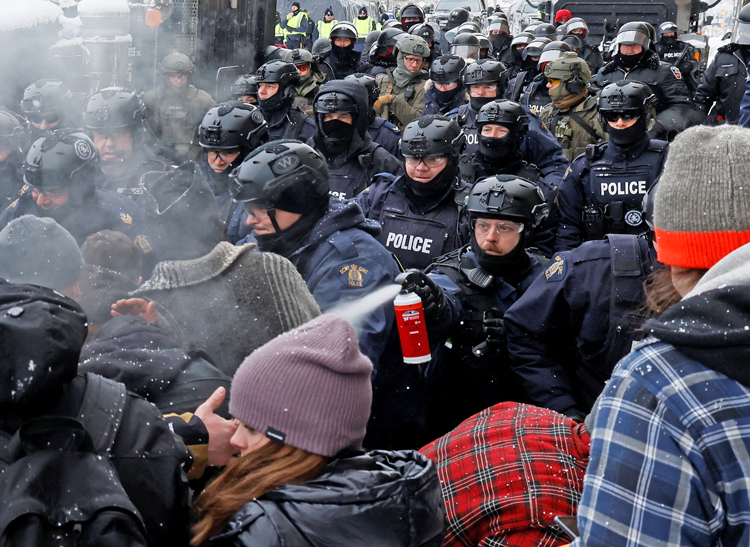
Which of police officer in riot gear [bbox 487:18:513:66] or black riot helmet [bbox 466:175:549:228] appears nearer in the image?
black riot helmet [bbox 466:175:549:228]

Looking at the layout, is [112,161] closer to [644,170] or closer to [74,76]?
[74,76]

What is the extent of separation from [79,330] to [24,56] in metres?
9.45

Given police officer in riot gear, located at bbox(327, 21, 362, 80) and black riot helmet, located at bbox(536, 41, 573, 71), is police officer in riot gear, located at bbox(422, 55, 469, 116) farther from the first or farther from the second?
police officer in riot gear, located at bbox(327, 21, 362, 80)

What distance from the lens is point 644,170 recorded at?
635 cm

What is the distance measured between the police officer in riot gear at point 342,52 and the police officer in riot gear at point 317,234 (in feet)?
32.7

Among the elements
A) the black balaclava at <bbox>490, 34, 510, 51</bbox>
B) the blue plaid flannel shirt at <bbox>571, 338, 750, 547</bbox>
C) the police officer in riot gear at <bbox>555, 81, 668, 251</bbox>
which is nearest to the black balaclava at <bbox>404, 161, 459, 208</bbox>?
the police officer in riot gear at <bbox>555, 81, 668, 251</bbox>

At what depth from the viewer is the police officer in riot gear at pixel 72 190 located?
4.89 meters

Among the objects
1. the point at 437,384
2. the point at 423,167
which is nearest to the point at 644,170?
the point at 423,167

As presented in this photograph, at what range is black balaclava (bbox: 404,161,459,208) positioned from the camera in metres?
5.68

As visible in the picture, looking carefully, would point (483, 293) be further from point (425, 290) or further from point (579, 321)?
point (425, 290)

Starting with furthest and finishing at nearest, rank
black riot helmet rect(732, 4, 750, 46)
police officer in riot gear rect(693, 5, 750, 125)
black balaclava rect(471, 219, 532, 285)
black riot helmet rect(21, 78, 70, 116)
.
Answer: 1. police officer in riot gear rect(693, 5, 750, 125)
2. black riot helmet rect(732, 4, 750, 46)
3. black riot helmet rect(21, 78, 70, 116)
4. black balaclava rect(471, 219, 532, 285)

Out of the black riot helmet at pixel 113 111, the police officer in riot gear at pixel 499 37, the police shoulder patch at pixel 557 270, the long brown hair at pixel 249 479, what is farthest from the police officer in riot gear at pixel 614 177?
the police officer in riot gear at pixel 499 37

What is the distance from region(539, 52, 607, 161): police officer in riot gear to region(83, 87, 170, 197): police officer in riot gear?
4.64 meters

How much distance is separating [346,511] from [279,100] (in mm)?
7169
